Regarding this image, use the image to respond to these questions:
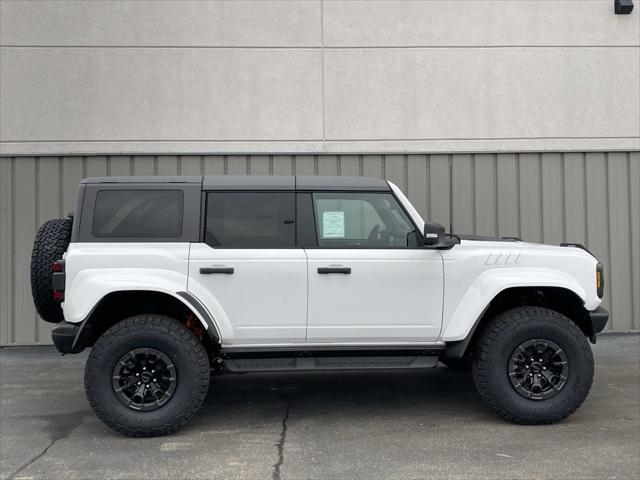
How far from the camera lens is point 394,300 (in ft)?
17.1

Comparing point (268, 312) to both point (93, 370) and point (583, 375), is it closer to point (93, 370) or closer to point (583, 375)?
point (93, 370)

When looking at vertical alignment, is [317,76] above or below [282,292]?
above

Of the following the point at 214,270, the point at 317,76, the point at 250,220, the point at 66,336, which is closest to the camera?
the point at 66,336

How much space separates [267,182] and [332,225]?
642 mm

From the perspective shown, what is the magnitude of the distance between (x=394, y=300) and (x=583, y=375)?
5.16 ft

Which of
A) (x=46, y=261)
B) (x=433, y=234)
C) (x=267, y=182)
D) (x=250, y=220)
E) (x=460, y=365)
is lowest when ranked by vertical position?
(x=460, y=365)

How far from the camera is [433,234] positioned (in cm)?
513

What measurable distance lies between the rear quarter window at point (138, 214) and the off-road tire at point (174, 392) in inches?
29.8

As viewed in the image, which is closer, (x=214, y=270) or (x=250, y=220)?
(x=214, y=270)

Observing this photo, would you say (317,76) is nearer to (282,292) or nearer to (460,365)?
(460,365)

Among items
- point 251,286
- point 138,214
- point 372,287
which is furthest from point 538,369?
point 138,214

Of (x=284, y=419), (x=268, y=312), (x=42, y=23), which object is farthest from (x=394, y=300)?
(x=42, y=23)

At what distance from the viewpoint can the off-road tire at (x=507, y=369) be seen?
16.9ft

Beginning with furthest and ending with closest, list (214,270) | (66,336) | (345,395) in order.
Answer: (345,395) < (214,270) < (66,336)
